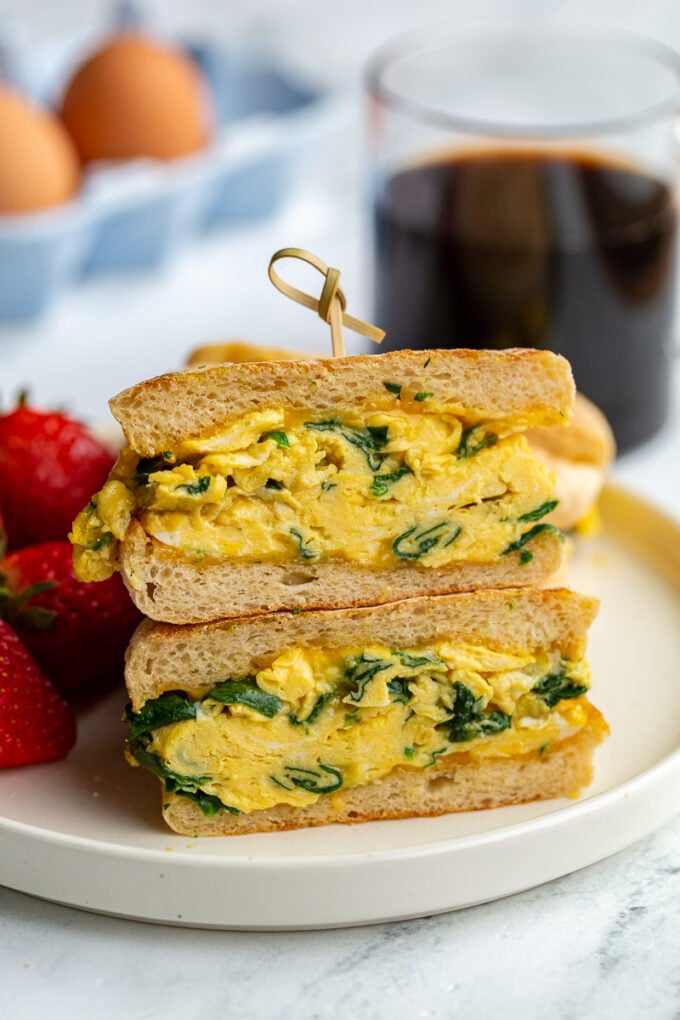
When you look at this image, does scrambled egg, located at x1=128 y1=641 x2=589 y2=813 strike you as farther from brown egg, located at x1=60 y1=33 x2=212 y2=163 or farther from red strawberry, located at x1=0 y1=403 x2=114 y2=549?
brown egg, located at x1=60 y1=33 x2=212 y2=163

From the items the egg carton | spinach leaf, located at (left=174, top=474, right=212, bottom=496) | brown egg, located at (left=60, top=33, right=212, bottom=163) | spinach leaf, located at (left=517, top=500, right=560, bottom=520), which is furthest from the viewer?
brown egg, located at (left=60, top=33, right=212, bottom=163)

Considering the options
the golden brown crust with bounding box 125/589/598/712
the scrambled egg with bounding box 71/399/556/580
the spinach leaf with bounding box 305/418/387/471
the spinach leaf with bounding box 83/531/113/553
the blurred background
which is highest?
the spinach leaf with bounding box 305/418/387/471

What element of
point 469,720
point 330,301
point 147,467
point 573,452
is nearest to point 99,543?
point 147,467

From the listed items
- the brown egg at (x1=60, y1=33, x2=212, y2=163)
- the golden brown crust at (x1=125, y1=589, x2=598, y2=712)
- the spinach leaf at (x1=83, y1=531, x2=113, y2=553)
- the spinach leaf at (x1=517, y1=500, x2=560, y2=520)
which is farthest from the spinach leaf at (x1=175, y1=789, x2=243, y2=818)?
the brown egg at (x1=60, y1=33, x2=212, y2=163)

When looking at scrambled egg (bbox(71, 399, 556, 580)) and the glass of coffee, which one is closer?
scrambled egg (bbox(71, 399, 556, 580))

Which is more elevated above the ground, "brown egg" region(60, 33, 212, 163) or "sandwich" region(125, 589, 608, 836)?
"brown egg" region(60, 33, 212, 163)

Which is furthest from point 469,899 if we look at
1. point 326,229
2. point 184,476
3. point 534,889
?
point 326,229
